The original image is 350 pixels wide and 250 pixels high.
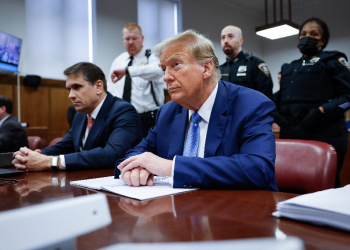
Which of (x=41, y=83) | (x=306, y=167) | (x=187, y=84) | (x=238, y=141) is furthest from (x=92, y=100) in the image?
(x=41, y=83)

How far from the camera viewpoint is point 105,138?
1.89m

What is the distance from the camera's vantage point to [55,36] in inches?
227

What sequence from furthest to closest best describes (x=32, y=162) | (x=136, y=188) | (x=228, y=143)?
(x=32, y=162), (x=228, y=143), (x=136, y=188)

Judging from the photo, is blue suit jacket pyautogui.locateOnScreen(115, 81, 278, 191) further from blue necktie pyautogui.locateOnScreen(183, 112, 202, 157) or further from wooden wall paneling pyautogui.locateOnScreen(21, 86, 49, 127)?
wooden wall paneling pyautogui.locateOnScreen(21, 86, 49, 127)

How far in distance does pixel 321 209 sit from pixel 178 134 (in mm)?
810

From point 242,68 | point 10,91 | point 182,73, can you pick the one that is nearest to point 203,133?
point 182,73

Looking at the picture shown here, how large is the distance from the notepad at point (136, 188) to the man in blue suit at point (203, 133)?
0.12 ft

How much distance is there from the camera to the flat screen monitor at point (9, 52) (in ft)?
16.4

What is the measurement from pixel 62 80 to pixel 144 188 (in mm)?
5427

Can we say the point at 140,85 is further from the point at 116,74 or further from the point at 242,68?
the point at 242,68

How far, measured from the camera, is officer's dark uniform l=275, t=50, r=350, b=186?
7.31 ft

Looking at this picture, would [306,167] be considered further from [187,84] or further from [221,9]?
[221,9]

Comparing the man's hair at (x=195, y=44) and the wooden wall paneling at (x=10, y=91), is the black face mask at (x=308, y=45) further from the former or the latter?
the wooden wall paneling at (x=10, y=91)

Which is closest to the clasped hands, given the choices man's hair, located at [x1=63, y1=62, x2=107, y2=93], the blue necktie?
the blue necktie
